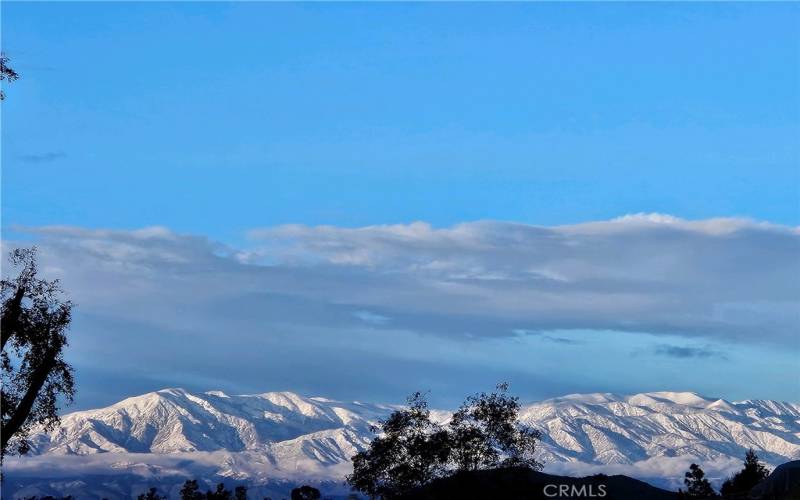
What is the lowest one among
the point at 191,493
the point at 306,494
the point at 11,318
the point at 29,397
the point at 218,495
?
the point at 218,495

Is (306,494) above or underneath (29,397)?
underneath

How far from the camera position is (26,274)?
2170 inches

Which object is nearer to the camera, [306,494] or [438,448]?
[438,448]

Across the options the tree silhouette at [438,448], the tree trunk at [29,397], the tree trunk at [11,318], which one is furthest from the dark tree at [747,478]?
the tree trunk at [11,318]

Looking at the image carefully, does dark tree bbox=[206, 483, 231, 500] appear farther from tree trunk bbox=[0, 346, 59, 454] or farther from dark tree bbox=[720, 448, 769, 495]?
tree trunk bbox=[0, 346, 59, 454]

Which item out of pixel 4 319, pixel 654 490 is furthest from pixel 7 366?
pixel 654 490

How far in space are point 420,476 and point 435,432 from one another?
17.2 feet

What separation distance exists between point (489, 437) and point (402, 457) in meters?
13.9

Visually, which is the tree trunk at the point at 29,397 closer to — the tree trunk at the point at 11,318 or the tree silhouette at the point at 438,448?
the tree trunk at the point at 11,318

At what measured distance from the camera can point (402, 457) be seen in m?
131

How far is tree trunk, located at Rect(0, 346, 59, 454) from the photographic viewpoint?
54219mm

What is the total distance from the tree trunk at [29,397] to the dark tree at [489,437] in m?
69.3

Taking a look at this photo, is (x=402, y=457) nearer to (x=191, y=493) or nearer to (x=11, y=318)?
(x=191, y=493)

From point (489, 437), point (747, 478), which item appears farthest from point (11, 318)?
point (747, 478)
